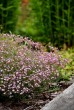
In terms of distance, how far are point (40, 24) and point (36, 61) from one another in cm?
371

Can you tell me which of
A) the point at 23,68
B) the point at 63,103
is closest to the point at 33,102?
the point at 23,68

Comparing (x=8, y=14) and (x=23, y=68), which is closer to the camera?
(x=23, y=68)

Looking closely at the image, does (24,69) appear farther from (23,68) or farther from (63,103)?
(63,103)

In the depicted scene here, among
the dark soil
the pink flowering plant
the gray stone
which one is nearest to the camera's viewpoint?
the gray stone

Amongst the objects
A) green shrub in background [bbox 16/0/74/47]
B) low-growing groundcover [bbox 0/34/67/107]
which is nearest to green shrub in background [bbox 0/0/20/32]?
green shrub in background [bbox 16/0/74/47]

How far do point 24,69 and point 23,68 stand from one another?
53 millimetres

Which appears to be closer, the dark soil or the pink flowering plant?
the pink flowering plant

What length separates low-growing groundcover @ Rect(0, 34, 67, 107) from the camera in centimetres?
443

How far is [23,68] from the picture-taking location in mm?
4496

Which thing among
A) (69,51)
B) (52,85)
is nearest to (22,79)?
(52,85)

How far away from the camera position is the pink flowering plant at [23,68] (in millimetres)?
4430

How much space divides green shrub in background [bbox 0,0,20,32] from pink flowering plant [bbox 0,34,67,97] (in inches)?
126

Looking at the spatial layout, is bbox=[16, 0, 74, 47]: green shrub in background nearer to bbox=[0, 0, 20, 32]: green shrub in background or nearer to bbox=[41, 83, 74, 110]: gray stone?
bbox=[0, 0, 20, 32]: green shrub in background

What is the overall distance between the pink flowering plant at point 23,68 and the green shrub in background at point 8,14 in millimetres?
3206
